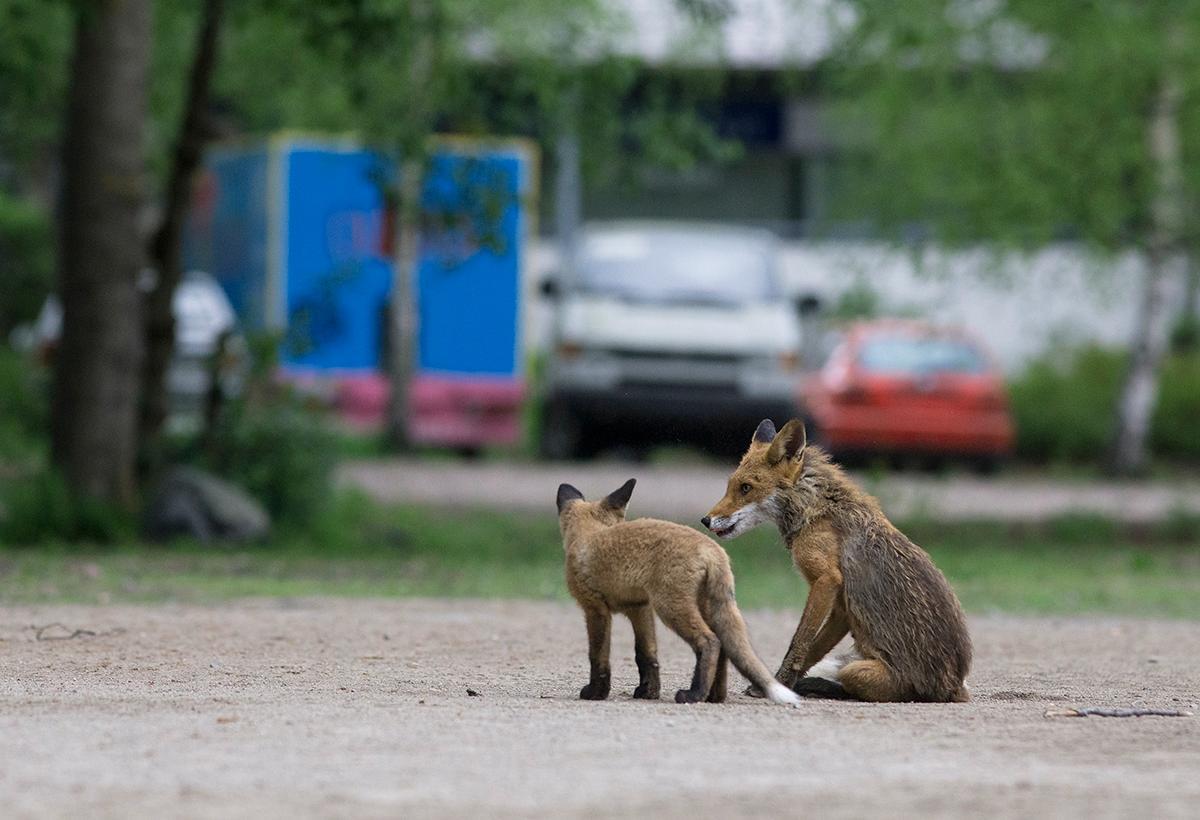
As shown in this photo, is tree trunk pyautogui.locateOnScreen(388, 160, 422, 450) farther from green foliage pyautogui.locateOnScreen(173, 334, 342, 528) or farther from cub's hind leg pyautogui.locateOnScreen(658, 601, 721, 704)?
cub's hind leg pyautogui.locateOnScreen(658, 601, 721, 704)

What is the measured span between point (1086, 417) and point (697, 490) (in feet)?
28.5

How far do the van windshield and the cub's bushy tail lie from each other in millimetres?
16517

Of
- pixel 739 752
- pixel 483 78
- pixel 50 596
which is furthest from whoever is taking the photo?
pixel 483 78

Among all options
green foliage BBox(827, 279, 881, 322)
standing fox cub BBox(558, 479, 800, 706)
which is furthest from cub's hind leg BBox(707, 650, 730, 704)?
green foliage BBox(827, 279, 881, 322)

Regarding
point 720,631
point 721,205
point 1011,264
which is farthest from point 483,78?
point 721,205

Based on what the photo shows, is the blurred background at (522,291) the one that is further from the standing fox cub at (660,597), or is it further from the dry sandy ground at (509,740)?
the standing fox cub at (660,597)

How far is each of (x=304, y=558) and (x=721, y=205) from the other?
3046 centimetres

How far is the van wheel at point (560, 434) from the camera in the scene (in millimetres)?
24844

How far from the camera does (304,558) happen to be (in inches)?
659

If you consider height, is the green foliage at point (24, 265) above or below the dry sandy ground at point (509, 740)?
above

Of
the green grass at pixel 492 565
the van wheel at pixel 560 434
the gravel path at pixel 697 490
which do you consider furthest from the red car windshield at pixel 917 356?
the green grass at pixel 492 565

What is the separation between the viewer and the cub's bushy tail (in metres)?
8.02

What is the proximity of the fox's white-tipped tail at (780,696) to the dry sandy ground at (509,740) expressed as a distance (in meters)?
0.08

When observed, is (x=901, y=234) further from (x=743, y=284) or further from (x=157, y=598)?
(x=157, y=598)
